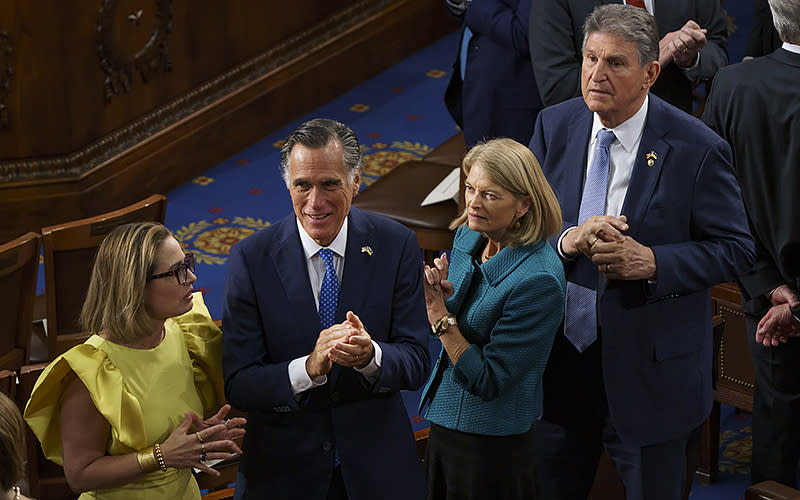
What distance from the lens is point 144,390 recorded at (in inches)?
113

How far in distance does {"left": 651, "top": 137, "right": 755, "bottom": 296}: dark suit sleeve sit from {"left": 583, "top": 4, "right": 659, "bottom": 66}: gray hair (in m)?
0.31

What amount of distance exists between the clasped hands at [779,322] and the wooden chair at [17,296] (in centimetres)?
252

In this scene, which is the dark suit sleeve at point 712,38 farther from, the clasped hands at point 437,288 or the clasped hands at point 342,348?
the clasped hands at point 342,348

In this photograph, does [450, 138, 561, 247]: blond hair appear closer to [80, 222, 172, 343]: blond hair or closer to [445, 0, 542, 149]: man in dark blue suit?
[80, 222, 172, 343]: blond hair

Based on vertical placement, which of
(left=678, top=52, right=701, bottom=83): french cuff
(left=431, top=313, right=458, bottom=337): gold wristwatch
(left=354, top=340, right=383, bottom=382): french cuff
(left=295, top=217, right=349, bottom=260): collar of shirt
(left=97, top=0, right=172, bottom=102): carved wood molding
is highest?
(left=97, top=0, right=172, bottom=102): carved wood molding

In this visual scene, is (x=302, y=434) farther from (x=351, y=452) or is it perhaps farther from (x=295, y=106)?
(x=295, y=106)

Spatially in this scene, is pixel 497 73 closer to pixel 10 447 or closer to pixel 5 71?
pixel 5 71

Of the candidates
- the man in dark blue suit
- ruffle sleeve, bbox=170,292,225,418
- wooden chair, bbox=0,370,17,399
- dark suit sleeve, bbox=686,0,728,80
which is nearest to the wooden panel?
the man in dark blue suit

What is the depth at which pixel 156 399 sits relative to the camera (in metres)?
2.88

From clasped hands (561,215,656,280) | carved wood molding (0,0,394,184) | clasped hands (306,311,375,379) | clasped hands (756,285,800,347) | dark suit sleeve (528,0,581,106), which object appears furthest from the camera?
carved wood molding (0,0,394,184)

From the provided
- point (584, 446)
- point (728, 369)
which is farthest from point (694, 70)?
point (584, 446)

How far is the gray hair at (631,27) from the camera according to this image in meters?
3.19

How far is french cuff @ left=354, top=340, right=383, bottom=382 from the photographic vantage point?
2.82m

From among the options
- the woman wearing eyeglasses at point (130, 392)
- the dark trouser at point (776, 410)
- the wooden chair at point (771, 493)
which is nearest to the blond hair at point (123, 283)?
the woman wearing eyeglasses at point (130, 392)
